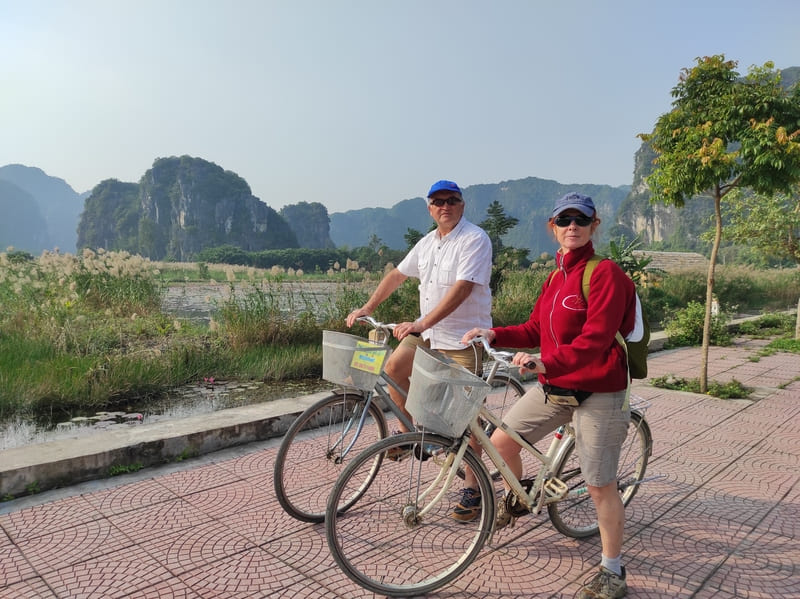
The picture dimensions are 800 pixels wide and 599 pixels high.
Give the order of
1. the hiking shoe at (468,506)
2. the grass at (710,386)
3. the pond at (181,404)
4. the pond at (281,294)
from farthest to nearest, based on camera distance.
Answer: the pond at (281,294) → the grass at (710,386) → the pond at (181,404) → the hiking shoe at (468,506)

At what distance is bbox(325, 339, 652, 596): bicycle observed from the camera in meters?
2.36

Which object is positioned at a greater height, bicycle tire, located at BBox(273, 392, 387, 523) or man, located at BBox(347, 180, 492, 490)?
man, located at BBox(347, 180, 492, 490)

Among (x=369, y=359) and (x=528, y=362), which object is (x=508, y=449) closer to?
(x=528, y=362)

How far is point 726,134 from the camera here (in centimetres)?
566

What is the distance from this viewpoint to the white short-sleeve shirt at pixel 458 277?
10.1 feet

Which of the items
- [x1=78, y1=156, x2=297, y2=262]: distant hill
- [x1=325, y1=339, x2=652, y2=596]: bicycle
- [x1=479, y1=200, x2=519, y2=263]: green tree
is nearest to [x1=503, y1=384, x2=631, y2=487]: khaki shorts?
[x1=325, y1=339, x2=652, y2=596]: bicycle

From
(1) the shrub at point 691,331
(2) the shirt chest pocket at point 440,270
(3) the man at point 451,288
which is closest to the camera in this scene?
(3) the man at point 451,288

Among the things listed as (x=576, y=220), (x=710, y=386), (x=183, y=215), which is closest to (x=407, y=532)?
(x=576, y=220)

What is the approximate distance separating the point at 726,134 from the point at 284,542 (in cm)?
566

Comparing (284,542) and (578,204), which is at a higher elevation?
(578,204)

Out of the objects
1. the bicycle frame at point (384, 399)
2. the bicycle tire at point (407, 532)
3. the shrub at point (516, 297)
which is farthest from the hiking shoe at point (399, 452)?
the shrub at point (516, 297)

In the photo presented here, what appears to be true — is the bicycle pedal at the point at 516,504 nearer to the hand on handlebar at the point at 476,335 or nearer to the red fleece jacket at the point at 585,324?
the red fleece jacket at the point at 585,324

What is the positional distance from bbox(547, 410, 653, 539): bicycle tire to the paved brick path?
96 millimetres

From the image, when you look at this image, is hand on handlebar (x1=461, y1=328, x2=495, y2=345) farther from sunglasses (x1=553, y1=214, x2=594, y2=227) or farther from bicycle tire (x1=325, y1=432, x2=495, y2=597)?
sunglasses (x1=553, y1=214, x2=594, y2=227)
